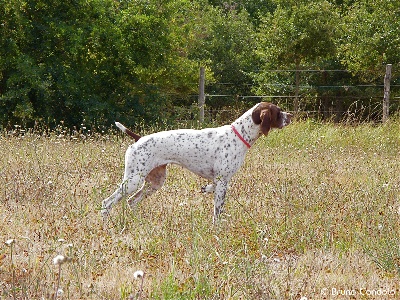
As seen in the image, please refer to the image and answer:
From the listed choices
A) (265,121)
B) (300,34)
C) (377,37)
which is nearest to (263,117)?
(265,121)

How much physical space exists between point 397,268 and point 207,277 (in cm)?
130

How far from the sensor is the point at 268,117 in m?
6.36

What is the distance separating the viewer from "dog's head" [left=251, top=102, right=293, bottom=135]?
6.36 m

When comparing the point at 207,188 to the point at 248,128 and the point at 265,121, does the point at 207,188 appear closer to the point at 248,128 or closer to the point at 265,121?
the point at 248,128

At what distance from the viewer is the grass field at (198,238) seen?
4234 millimetres

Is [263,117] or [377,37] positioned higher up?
[263,117]

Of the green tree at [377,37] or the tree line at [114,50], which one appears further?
the green tree at [377,37]

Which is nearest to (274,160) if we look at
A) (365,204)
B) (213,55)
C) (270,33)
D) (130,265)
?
(365,204)

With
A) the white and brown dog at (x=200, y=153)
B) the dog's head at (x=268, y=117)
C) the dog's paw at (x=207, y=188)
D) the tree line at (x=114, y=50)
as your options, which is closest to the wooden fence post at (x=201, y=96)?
the tree line at (x=114, y=50)

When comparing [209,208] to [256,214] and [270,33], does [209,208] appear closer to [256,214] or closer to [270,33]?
[256,214]

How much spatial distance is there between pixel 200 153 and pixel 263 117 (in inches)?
28.2

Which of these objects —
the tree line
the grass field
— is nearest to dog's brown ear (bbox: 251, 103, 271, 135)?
the grass field

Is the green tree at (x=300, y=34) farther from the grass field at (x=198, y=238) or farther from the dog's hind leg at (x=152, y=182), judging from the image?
the dog's hind leg at (x=152, y=182)

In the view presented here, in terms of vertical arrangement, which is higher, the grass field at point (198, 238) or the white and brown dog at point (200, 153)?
the white and brown dog at point (200, 153)
